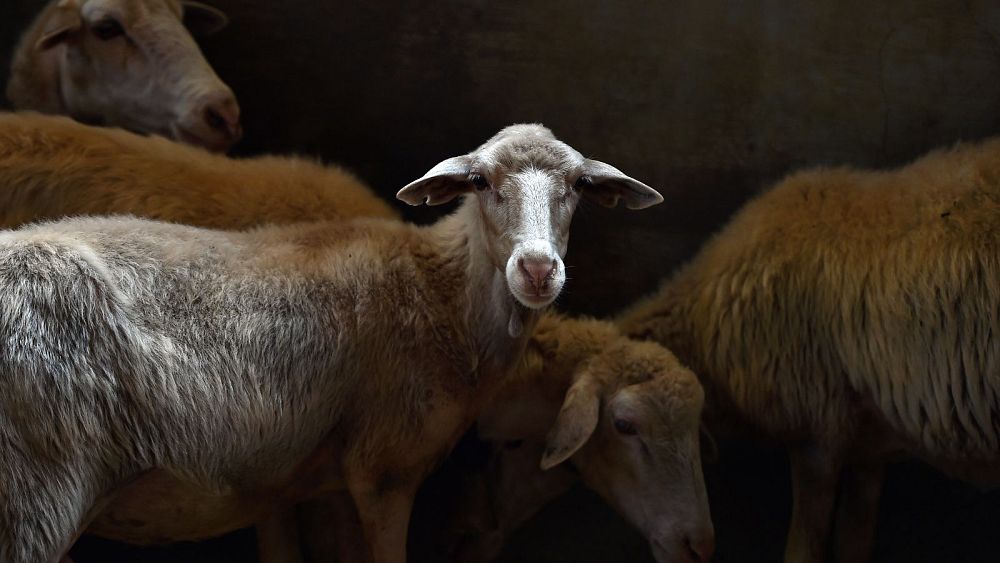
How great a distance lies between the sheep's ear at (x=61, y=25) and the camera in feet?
17.4

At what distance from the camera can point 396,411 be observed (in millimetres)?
4012

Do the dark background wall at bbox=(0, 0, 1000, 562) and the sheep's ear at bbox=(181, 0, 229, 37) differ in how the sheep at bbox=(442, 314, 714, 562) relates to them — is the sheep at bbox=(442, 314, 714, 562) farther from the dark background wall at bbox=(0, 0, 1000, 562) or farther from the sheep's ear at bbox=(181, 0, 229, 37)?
the sheep's ear at bbox=(181, 0, 229, 37)

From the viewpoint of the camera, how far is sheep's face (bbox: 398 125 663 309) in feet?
12.2

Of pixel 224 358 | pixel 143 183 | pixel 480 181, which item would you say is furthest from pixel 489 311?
pixel 143 183

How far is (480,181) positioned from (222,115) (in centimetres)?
163

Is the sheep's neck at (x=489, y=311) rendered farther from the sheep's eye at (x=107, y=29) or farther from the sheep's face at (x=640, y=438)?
the sheep's eye at (x=107, y=29)

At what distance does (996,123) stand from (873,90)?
556mm

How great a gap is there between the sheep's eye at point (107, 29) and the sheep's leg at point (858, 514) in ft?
11.9

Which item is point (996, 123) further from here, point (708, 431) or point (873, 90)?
point (708, 431)

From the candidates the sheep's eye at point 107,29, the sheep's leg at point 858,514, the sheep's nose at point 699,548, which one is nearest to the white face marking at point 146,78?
the sheep's eye at point 107,29

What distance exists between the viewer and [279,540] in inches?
190

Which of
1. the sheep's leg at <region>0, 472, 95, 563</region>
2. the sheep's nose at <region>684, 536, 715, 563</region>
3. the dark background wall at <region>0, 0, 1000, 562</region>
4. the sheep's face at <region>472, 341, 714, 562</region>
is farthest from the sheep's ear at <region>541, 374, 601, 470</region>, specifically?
the sheep's leg at <region>0, 472, 95, 563</region>

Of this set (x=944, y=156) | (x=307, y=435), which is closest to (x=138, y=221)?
(x=307, y=435)

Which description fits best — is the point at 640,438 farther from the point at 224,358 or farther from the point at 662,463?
the point at 224,358
